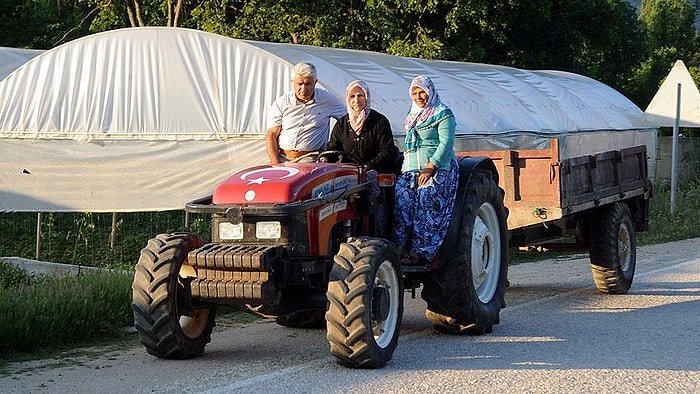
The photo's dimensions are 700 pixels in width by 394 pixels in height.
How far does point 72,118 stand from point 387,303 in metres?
11.0

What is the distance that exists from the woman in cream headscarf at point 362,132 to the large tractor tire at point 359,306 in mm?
1280

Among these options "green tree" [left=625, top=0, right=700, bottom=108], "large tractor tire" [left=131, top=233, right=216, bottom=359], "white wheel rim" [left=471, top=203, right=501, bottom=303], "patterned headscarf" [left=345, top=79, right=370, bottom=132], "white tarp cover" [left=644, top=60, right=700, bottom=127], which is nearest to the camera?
"large tractor tire" [left=131, top=233, right=216, bottom=359]

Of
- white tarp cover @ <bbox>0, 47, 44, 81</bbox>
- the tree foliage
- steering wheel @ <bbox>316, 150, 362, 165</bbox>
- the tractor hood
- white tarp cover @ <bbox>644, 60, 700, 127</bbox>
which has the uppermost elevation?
the tree foliage

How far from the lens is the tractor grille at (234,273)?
784 centimetres

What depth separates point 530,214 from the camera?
11.9 metres

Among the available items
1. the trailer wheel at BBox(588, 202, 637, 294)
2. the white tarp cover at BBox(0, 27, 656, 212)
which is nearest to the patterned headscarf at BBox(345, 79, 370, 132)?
the trailer wheel at BBox(588, 202, 637, 294)

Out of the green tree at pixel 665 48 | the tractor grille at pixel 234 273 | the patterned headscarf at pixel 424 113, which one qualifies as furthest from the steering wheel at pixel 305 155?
the green tree at pixel 665 48

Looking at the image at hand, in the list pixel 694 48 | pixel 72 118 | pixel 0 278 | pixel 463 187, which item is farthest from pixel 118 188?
pixel 694 48

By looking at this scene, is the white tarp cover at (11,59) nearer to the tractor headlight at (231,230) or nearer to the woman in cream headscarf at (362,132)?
the woman in cream headscarf at (362,132)

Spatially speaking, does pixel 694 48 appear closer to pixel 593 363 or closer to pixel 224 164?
pixel 224 164

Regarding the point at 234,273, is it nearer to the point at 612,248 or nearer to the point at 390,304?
the point at 390,304

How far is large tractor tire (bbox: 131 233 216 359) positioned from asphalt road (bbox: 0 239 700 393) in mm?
149

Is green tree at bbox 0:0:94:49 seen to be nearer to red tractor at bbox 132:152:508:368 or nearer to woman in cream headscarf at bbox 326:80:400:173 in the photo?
woman in cream headscarf at bbox 326:80:400:173

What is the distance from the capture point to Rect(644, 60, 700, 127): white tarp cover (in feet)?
74.4
